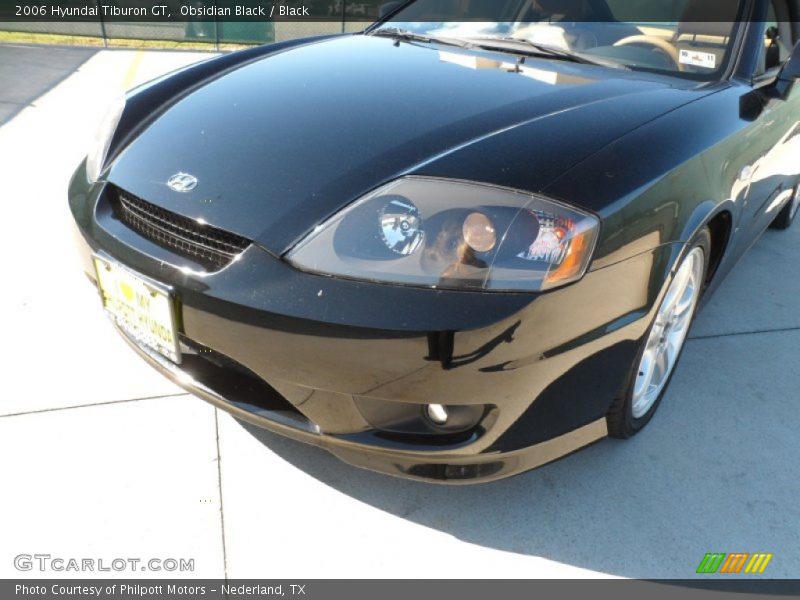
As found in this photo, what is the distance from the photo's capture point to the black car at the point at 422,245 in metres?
1.47

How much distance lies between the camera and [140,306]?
5.72 feet

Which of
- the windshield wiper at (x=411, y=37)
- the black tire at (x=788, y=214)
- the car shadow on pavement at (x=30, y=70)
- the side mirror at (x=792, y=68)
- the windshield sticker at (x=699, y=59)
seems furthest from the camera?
the car shadow on pavement at (x=30, y=70)

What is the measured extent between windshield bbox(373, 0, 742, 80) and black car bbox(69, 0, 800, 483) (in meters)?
0.18

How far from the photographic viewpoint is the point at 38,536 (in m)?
1.70

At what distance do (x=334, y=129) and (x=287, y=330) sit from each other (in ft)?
2.22

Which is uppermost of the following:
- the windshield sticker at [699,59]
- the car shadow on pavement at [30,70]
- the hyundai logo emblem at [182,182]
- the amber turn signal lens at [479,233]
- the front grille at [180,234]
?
the windshield sticker at [699,59]

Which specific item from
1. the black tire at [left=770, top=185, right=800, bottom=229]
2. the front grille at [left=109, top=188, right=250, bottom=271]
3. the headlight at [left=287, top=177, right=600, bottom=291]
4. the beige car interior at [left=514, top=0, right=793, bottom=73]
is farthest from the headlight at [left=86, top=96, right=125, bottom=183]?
the black tire at [left=770, top=185, right=800, bottom=229]

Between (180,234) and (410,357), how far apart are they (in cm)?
68

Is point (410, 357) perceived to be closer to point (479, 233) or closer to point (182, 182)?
point (479, 233)

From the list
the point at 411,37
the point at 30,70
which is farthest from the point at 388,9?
the point at 30,70

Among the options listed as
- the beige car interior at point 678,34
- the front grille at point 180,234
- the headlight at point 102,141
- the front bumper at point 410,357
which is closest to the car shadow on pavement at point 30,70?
the headlight at point 102,141

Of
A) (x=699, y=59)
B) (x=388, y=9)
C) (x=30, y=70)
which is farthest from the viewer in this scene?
(x=30, y=70)

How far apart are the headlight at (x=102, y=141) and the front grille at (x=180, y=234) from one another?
23cm

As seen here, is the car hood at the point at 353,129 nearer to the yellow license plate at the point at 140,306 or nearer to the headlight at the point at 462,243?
the headlight at the point at 462,243
